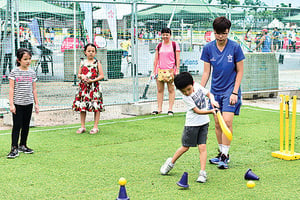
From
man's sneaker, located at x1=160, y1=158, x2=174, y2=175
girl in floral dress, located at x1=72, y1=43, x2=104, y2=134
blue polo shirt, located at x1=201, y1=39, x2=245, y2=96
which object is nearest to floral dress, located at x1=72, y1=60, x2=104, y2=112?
girl in floral dress, located at x1=72, y1=43, x2=104, y2=134

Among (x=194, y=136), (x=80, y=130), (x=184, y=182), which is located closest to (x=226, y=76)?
(x=194, y=136)

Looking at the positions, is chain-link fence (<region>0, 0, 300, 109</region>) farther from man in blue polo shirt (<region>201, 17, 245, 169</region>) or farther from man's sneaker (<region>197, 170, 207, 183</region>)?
man's sneaker (<region>197, 170, 207, 183</region>)

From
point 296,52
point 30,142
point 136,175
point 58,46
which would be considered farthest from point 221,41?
point 296,52

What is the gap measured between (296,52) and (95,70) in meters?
7.64

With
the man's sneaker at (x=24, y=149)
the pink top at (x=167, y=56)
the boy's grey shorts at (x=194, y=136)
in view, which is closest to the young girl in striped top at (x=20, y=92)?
the man's sneaker at (x=24, y=149)

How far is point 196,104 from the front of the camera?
5227mm

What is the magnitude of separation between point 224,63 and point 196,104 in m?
0.89

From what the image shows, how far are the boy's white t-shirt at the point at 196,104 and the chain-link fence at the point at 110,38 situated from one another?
4690mm

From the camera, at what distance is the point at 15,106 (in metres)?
6.64

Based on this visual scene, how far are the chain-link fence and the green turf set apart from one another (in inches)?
69.8

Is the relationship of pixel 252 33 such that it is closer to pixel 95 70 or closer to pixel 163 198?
pixel 95 70

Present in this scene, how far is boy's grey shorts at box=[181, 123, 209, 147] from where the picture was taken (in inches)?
210

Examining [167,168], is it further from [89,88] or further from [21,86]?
[89,88]

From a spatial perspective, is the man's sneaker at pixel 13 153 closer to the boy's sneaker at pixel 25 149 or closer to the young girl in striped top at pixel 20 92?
the young girl in striped top at pixel 20 92
